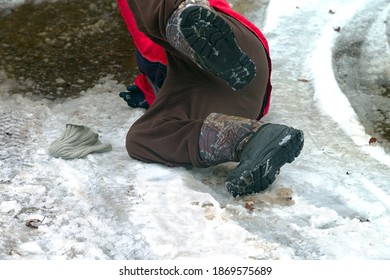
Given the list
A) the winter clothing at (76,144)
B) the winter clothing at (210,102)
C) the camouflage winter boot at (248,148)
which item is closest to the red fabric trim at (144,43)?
the winter clothing at (210,102)

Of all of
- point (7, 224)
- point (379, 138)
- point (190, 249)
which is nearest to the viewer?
point (190, 249)

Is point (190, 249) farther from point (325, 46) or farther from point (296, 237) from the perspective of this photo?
point (325, 46)

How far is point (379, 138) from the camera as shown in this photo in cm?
373

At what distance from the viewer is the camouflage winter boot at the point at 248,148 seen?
9.20 feet

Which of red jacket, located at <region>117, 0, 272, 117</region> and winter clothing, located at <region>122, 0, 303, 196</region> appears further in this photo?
red jacket, located at <region>117, 0, 272, 117</region>

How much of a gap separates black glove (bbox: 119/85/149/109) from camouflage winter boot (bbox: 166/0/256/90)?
0.91 m

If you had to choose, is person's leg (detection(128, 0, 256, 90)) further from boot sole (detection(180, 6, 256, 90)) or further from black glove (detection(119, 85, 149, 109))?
black glove (detection(119, 85, 149, 109))

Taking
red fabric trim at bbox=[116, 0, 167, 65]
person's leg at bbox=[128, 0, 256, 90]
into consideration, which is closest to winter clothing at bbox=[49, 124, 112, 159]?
red fabric trim at bbox=[116, 0, 167, 65]

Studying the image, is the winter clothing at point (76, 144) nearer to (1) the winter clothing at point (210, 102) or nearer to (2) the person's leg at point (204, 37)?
(1) the winter clothing at point (210, 102)

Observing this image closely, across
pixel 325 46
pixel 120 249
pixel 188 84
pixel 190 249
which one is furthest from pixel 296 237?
pixel 325 46

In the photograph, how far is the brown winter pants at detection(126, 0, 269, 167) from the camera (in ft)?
10.2

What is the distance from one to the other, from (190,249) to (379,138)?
1.55 m

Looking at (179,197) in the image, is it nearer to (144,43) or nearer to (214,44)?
(214,44)

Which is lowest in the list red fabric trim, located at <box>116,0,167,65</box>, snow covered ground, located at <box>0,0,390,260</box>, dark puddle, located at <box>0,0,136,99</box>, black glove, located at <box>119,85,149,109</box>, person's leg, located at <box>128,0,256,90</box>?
dark puddle, located at <box>0,0,136,99</box>
